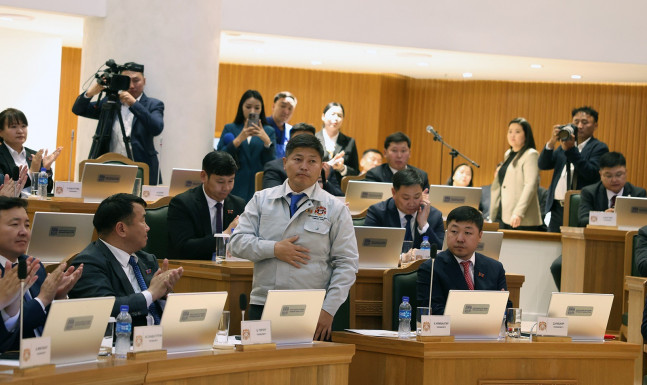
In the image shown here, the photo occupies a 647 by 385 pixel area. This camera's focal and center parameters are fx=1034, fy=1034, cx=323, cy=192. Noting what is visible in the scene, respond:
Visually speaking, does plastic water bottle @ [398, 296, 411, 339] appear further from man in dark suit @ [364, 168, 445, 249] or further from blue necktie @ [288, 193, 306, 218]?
man in dark suit @ [364, 168, 445, 249]

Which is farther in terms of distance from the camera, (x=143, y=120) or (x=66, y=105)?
(x=66, y=105)

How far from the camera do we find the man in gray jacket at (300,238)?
412 centimetres

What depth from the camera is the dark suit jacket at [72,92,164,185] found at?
7160 millimetres

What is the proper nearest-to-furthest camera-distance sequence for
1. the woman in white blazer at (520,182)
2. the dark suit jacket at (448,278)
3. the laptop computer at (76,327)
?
1. the laptop computer at (76,327)
2. the dark suit jacket at (448,278)
3. the woman in white blazer at (520,182)

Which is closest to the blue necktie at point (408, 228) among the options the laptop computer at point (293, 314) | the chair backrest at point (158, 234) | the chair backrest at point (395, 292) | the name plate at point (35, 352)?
the chair backrest at point (395, 292)

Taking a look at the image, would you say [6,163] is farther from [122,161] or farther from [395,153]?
[395,153]

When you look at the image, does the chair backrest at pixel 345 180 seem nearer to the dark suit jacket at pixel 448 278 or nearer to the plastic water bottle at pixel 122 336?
the dark suit jacket at pixel 448 278

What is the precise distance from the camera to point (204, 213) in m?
5.46

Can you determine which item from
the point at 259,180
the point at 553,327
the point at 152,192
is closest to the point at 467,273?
the point at 553,327

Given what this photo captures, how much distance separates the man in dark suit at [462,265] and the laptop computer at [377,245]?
0.67 m

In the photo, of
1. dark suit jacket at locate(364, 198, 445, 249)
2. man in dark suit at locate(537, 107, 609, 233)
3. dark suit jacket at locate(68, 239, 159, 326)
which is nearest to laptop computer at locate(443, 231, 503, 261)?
dark suit jacket at locate(364, 198, 445, 249)

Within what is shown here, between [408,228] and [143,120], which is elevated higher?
[143,120]

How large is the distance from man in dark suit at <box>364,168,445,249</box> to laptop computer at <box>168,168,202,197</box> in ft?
4.27

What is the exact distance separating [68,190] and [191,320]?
9.69ft
